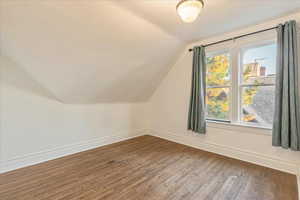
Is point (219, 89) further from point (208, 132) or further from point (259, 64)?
point (208, 132)

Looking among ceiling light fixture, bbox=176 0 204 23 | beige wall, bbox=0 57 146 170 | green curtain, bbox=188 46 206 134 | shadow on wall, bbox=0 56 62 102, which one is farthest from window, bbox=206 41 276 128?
shadow on wall, bbox=0 56 62 102

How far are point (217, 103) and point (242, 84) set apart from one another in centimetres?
58

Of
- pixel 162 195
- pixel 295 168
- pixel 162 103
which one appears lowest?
pixel 162 195

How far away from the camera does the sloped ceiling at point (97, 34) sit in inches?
63.1

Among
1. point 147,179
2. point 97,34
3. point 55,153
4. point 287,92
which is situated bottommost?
point 147,179

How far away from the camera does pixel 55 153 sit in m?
2.58

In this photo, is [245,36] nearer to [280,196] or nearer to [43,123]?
[280,196]

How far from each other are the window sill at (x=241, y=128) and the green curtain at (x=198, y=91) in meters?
0.21

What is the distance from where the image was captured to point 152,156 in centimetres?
270

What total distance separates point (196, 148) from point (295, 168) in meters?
1.51

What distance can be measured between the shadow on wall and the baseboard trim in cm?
300

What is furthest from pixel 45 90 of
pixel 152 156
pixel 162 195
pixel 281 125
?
pixel 281 125

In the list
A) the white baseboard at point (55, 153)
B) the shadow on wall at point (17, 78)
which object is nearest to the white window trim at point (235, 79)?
the white baseboard at point (55, 153)

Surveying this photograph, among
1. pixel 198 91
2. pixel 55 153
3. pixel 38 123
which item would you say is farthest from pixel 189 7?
pixel 55 153
